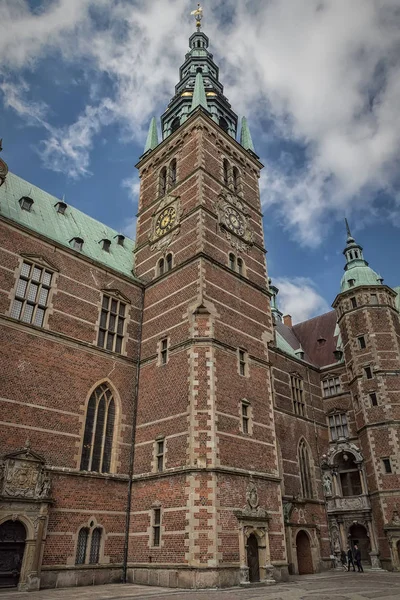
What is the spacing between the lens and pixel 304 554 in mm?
20703

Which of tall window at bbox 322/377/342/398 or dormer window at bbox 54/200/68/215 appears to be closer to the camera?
dormer window at bbox 54/200/68/215

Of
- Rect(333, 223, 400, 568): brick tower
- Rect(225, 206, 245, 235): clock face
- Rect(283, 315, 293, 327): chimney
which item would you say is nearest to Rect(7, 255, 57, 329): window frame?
Rect(225, 206, 245, 235): clock face

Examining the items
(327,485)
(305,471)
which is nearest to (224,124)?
(305,471)

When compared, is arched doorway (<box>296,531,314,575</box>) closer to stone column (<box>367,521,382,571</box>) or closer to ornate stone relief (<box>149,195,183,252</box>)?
stone column (<box>367,521,382,571</box>)

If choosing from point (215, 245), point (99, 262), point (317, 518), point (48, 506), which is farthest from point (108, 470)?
point (317, 518)

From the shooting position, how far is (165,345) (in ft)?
63.4

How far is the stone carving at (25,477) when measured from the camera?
1396cm

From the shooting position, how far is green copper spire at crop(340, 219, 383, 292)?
2997 cm

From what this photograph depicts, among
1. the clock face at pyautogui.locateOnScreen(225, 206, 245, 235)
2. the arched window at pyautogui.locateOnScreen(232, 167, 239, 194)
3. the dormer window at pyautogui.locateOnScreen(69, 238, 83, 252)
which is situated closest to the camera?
the dormer window at pyautogui.locateOnScreen(69, 238, 83, 252)

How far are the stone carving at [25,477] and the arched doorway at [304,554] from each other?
12.5 metres

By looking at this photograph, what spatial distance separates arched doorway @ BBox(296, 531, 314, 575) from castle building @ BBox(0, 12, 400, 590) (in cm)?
8

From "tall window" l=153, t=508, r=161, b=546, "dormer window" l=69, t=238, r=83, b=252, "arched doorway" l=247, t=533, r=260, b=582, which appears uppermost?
"dormer window" l=69, t=238, r=83, b=252

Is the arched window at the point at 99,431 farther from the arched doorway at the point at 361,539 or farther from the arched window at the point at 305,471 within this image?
the arched doorway at the point at 361,539

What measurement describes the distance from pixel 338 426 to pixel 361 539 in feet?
20.9
